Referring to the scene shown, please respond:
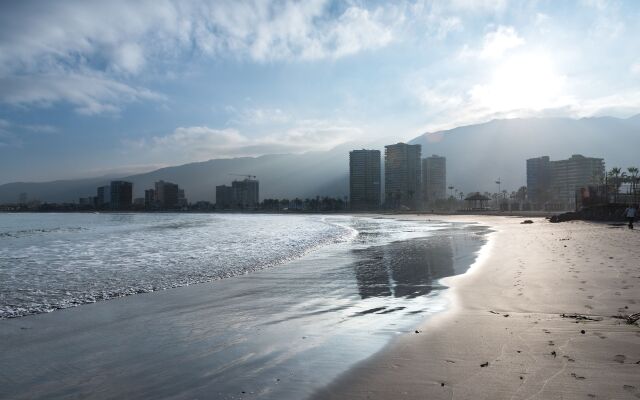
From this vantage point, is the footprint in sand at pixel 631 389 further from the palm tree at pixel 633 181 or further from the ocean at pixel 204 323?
the palm tree at pixel 633 181

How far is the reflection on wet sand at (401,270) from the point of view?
10.3m

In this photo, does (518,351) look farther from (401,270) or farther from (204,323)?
(401,270)

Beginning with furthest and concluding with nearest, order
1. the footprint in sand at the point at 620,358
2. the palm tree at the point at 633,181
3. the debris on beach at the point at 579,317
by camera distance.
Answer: the palm tree at the point at 633,181 → the debris on beach at the point at 579,317 → the footprint in sand at the point at 620,358

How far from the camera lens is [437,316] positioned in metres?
7.34

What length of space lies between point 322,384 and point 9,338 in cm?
526

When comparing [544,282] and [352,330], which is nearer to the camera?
[352,330]

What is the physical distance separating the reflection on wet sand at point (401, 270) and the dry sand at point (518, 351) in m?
1.37

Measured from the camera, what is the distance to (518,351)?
506 centimetres

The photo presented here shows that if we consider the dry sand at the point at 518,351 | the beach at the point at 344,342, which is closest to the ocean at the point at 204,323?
the beach at the point at 344,342

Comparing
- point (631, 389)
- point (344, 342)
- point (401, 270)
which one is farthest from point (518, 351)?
point (401, 270)

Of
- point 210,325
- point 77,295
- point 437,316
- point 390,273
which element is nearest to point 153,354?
point 210,325

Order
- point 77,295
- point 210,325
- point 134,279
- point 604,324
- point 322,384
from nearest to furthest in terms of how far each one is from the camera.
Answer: point 322,384 → point 604,324 → point 210,325 → point 77,295 → point 134,279

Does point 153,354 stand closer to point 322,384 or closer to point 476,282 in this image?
point 322,384

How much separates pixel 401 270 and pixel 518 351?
8681mm
